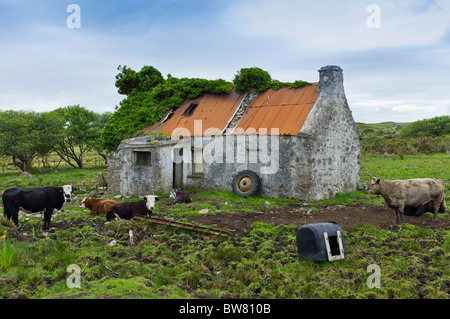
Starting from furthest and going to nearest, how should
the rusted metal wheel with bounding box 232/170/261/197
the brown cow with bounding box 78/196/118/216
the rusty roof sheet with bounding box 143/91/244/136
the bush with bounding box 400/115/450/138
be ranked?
A: the bush with bounding box 400/115/450/138
the rusty roof sheet with bounding box 143/91/244/136
the rusted metal wheel with bounding box 232/170/261/197
the brown cow with bounding box 78/196/118/216

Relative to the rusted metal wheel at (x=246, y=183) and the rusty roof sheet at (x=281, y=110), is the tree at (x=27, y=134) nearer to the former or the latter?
the rusty roof sheet at (x=281, y=110)

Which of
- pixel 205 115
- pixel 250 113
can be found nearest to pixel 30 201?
pixel 205 115

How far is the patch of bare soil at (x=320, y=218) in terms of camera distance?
462 inches

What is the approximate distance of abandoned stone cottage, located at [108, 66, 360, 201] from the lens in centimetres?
1575

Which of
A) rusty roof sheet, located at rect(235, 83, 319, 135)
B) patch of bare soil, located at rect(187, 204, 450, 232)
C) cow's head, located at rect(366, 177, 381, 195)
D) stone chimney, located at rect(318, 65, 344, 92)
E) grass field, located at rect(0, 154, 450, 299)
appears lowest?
grass field, located at rect(0, 154, 450, 299)

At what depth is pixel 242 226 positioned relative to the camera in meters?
11.9

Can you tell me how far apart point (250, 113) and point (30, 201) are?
438 inches

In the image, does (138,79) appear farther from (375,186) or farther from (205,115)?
(375,186)

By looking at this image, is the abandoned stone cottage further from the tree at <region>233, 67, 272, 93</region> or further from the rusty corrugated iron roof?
the tree at <region>233, 67, 272, 93</region>

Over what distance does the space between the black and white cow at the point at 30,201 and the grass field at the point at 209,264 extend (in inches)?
20.4

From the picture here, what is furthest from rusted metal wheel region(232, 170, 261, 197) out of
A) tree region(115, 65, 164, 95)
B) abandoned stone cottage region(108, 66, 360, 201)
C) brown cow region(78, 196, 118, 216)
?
tree region(115, 65, 164, 95)

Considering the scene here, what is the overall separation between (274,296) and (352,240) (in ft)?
13.5

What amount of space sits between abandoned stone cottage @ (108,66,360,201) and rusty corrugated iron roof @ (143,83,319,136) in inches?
2.3
